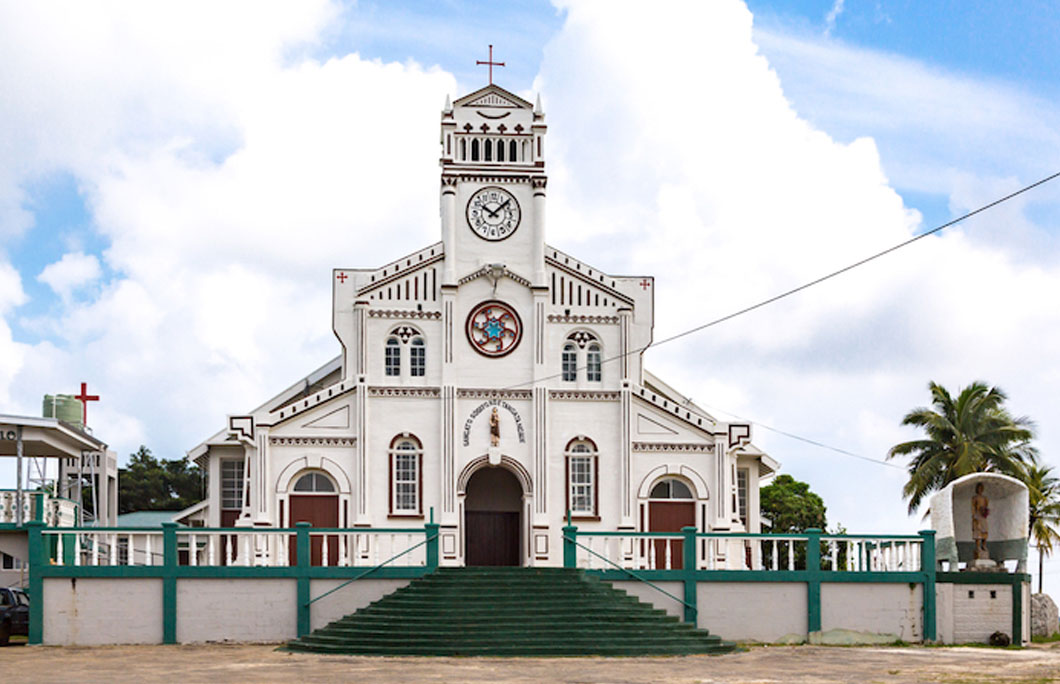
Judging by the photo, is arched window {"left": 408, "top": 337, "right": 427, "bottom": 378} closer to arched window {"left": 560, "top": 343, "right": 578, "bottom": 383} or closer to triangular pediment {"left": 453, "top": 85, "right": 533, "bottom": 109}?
arched window {"left": 560, "top": 343, "right": 578, "bottom": 383}

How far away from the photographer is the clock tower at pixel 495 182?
128ft

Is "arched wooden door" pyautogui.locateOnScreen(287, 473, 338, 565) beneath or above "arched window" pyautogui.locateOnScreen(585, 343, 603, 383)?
beneath

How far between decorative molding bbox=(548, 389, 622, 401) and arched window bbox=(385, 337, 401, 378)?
4136 millimetres

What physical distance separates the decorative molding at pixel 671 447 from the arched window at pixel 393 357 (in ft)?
22.2

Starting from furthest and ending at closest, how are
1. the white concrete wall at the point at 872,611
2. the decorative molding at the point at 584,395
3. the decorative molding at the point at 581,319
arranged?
1. the decorative molding at the point at 581,319
2. the decorative molding at the point at 584,395
3. the white concrete wall at the point at 872,611

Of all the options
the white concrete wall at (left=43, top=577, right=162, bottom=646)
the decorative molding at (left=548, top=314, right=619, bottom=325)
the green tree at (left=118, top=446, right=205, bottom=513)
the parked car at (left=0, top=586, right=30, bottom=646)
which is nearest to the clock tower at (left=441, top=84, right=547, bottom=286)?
the decorative molding at (left=548, top=314, right=619, bottom=325)

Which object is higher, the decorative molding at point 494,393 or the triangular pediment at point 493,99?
the triangular pediment at point 493,99

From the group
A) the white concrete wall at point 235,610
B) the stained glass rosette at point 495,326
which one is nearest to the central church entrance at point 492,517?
the stained glass rosette at point 495,326

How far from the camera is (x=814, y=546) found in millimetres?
29875

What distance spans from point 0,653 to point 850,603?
55.1 feet

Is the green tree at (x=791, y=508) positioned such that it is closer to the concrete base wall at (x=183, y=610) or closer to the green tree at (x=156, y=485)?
the green tree at (x=156, y=485)

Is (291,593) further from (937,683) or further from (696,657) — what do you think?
(937,683)

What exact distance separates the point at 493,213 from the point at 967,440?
18.1 metres

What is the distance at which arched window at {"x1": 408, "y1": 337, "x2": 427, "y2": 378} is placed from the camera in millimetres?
38281
